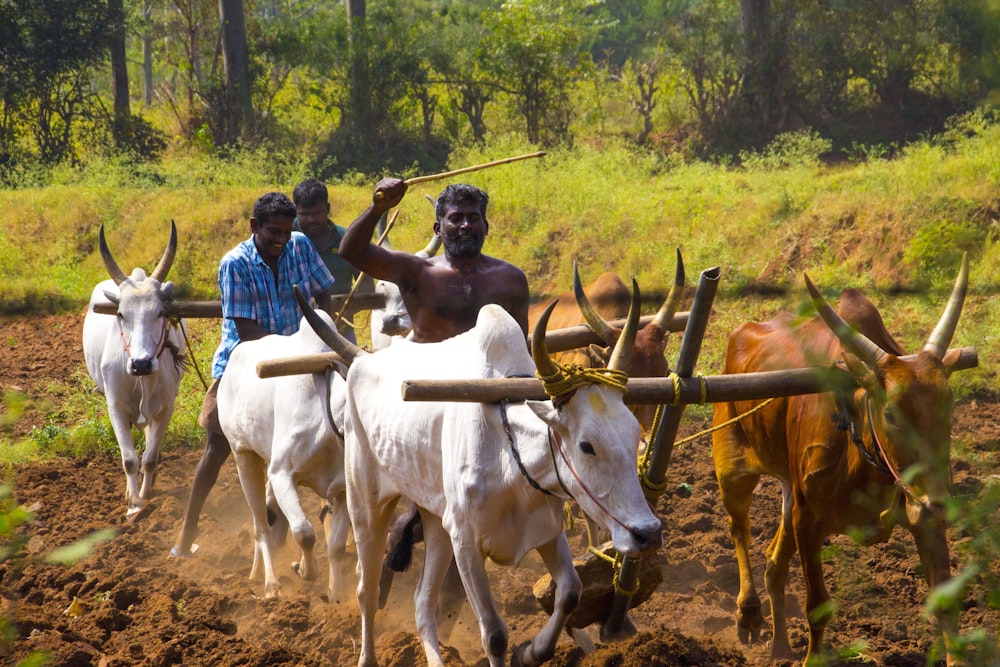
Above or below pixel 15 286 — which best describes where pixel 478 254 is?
above

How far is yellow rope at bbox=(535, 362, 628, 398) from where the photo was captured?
12.5 ft

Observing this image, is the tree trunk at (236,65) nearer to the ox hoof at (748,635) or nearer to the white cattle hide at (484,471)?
the white cattle hide at (484,471)

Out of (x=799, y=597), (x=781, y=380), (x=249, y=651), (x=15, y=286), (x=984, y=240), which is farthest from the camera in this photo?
(x=15, y=286)

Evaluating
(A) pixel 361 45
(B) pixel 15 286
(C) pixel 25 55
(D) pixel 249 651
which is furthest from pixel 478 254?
(C) pixel 25 55

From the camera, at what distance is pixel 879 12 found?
1786cm

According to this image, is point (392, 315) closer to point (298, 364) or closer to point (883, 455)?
point (298, 364)

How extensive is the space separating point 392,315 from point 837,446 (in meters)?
3.11

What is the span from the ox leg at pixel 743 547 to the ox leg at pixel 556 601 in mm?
1517

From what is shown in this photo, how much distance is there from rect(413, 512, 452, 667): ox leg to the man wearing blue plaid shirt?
2046 mm

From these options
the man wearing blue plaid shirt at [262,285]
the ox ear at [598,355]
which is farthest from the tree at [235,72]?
the ox ear at [598,355]

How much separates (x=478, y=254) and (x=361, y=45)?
51.5 feet

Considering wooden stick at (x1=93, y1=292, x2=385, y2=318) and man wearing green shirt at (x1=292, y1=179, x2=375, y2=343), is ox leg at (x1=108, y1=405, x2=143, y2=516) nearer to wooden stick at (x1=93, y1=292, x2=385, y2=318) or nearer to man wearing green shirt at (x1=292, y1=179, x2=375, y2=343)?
wooden stick at (x1=93, y1=292, x2=385, y2=318)

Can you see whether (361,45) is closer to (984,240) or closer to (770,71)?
(770,71)

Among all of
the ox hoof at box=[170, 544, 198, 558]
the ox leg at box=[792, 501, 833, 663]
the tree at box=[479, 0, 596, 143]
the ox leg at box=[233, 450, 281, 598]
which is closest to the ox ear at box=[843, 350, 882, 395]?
the ox leg at box=[792, 501, 833, 663]
